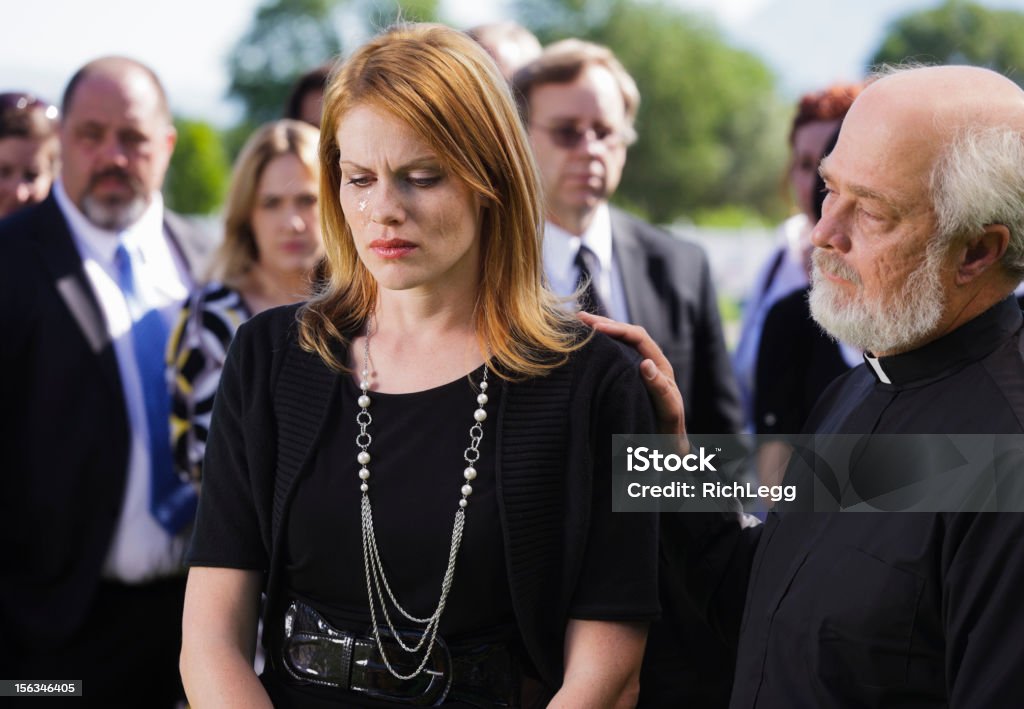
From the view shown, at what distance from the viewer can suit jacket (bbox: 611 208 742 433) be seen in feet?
14.5

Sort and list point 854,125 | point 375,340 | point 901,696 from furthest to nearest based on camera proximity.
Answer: point 375,340 → point 854,125 → point 901,696

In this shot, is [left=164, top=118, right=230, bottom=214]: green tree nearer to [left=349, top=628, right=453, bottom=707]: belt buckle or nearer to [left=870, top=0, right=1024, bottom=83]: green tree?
[left=870, top=0, right=1024, bottom=83]: green tree

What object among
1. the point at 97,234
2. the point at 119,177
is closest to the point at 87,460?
the point at 97,234

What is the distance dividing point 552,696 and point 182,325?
2358mm

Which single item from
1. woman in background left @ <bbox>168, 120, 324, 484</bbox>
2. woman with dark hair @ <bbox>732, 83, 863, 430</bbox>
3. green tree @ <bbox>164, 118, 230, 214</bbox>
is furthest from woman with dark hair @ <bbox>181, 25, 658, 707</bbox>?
green tree @ <bbox>164, 118, 230, 214</bbox>

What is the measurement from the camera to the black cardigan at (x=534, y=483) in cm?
227

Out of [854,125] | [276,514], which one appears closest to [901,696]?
[854,125]

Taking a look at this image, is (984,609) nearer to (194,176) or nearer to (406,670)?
(406,670)

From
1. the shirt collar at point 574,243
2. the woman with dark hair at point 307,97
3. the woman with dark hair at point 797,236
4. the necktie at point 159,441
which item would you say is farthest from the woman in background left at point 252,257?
the woman with dark hair at point 797,236

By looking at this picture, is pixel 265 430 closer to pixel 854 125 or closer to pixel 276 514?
pixel 276 514

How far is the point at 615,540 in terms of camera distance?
2307 mm

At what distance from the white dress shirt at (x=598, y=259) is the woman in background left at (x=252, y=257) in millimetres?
846

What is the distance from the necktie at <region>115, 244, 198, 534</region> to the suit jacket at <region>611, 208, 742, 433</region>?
5.75 feet

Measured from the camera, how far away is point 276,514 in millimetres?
2314
